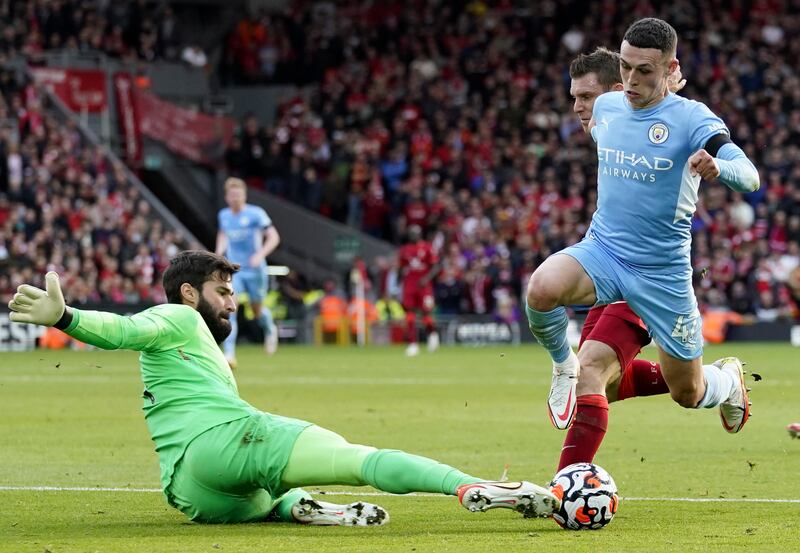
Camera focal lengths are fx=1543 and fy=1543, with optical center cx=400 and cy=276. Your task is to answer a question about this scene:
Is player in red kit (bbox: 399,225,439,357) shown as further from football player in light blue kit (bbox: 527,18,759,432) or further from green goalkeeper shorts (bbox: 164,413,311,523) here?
green goalkeeper shorts (bbox: 164,413,311,523)

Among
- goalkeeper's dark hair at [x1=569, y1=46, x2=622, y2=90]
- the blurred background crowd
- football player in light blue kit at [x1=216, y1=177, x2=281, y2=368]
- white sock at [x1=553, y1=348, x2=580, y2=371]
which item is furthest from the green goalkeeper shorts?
the blurred background crowd

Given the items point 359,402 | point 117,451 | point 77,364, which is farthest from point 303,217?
point 117,451

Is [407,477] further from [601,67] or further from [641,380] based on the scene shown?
[601,67]

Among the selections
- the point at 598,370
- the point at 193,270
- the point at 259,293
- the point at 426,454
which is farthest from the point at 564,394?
the point at 259,293

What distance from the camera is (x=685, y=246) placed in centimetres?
788

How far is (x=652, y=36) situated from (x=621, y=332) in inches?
61.6

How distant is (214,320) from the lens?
7238mm

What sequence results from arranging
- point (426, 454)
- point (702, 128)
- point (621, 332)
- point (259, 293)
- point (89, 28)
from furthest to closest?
point (89, 28) → point (259, 293) → point (426, 454) → point (621, 332) → point (702, 128)

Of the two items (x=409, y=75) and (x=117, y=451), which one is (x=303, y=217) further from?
(x=117, y=451)

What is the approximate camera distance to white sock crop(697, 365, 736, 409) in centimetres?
820

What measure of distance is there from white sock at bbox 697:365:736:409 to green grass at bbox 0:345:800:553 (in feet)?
1.75

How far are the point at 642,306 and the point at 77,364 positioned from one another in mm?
16441

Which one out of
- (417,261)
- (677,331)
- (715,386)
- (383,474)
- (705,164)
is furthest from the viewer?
(417,261)

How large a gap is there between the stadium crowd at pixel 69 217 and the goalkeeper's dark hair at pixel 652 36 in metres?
21.0
